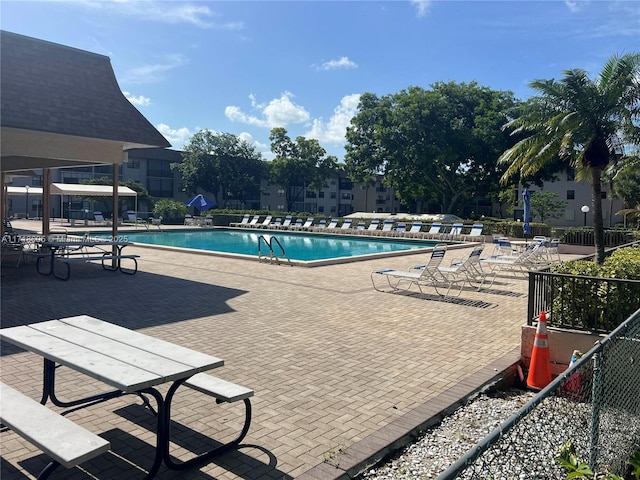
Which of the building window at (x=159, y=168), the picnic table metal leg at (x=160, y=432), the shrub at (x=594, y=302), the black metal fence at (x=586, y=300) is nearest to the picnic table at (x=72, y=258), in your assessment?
the picnic table metal leg at (x=160, y=432)

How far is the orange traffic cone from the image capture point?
5719 millimetres

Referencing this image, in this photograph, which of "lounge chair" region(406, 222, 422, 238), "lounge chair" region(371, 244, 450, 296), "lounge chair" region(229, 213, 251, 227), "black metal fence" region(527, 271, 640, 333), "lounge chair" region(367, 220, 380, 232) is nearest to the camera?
"black metal fence" region(527, 271, 640, 333)

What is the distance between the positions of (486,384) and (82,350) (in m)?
4.03

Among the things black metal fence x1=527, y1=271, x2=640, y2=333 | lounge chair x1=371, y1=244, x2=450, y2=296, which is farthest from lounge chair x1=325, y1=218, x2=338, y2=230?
black metal fence x1=527, y1=271, x2=640, y2=333

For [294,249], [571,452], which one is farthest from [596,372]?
[294,249]

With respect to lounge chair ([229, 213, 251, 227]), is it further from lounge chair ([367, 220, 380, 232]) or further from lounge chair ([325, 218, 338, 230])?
lounge chair ([367, 220, 380, 232])

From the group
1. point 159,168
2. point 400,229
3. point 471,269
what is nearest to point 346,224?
point 400,229

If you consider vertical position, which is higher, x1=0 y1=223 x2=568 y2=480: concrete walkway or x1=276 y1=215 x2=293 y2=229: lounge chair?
x1=276 y1=215 x2=293 y2=229: lounge chair

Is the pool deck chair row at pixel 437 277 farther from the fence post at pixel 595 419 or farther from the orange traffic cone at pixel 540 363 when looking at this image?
the fence post at pixel 595 419

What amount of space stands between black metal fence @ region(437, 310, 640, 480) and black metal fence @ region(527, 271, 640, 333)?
1.03 meters

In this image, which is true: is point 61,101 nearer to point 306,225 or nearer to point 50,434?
point 50,434

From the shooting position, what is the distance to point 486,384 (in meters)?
5.54

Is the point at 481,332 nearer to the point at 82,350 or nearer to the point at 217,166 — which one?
the point at 82,350

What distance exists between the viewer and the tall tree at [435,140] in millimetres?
39281
